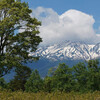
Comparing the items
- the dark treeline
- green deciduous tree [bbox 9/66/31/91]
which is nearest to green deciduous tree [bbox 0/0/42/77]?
the dark treeline

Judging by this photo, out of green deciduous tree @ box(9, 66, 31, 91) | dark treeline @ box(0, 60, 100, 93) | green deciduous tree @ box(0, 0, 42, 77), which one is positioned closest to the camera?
green deciduous tree @ box(0, 0, 42, 77)

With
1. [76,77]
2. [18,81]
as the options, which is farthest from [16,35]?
[18,81]

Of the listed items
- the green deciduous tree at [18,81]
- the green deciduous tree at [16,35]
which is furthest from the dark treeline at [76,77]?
the green deciduous tree at [16,35]

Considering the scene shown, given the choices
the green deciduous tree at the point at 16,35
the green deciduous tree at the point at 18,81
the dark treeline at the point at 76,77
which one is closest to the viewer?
the green deciduous tree at the point at 16,35

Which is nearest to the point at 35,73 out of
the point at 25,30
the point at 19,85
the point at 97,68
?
the point at 19,85

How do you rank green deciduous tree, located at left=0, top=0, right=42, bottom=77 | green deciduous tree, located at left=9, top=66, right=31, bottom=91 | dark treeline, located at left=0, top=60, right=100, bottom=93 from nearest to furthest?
green deciduous tree, located at left=0, top=0, right=42, bottom=77 → dark treeline, located at left=0, top=60, right=100, bottom=93 → green deciduous tree, located at left=9, top=66, right=31, bottom=91

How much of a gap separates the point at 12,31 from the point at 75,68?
216 feet

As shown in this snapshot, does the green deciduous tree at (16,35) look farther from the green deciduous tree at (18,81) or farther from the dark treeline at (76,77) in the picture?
the green deciduous tree at (18,81)

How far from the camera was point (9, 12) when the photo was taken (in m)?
18.8

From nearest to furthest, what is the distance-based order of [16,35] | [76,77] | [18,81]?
[16,35] < [76,77] < [18,81]

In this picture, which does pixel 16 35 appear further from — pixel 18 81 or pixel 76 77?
pixel 18 81

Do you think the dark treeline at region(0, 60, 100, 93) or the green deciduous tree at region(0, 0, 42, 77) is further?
the dark treeline at region(0, 60, 100, 93)

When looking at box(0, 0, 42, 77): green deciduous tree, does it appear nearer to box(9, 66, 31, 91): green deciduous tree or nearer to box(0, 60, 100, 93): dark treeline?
box(0, 60, 100, 93): dark treeline

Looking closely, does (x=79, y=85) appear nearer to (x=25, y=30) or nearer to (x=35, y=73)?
(x=35, y=73)
